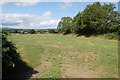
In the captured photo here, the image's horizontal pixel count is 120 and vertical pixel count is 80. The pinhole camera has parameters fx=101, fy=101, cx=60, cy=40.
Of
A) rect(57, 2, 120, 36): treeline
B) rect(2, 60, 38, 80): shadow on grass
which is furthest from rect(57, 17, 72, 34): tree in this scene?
rect(2, 60, 38, 80): shadow on grass

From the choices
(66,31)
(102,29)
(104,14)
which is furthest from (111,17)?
(66,31)

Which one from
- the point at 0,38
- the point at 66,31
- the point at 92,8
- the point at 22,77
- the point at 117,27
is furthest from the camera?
the point at 66,31

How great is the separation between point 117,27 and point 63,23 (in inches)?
676

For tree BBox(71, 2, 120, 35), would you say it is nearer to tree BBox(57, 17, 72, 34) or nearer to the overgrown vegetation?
tree BBox(57, 17, 72, 34)

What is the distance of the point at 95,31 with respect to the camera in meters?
21.2

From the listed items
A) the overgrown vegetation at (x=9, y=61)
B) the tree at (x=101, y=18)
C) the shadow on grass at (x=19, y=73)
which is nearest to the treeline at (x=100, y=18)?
the tree at (x=101, y=18)

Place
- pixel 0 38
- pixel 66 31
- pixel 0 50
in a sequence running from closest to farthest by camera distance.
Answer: pixel 0 50, pixel 0 38, pixel 66 31

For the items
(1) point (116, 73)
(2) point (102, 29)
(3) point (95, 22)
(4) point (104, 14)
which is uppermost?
(4) point (104, 14)

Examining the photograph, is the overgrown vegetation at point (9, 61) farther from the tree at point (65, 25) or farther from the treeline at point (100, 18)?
the tree at point (65, 25)

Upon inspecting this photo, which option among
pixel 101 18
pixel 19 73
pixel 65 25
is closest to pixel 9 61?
pixel 19 73

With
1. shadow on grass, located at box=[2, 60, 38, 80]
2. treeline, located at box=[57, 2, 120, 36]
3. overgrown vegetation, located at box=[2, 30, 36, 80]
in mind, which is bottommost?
shadow on grass, located at box=[2, 60, 38, 80]

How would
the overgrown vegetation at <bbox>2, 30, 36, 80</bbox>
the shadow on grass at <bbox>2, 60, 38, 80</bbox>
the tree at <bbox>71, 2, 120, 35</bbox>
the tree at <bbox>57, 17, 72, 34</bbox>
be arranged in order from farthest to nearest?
1. the tree at <bbox>57, 17, 72, 34</bbox>
2. the tree at <bbox>71, 2, 120, 35</bbox>
3. the shadow on grass at <bbox>2, 60, 38, 80</bbox>
4. the overgrown vegetation at <bbox>2, 30, 36, 80</bbox>

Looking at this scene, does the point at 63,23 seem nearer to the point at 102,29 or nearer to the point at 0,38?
the point at 102,29

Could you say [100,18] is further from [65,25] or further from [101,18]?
[65,25]
